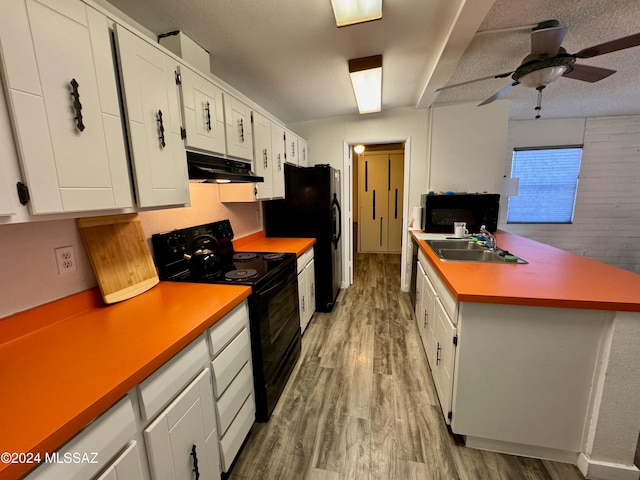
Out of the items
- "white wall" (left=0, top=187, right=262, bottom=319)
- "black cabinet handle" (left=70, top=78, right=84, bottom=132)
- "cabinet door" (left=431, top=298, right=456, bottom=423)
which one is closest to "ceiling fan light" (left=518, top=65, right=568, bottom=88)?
"cabinet door" (left=431, top=298, right=456, bottom=423)

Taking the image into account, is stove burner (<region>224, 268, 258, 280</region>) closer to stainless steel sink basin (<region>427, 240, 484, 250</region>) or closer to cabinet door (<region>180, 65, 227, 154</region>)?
cabinet door (<region>180, 65, 227, 154</region>)

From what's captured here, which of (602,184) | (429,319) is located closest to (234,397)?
(429,319)

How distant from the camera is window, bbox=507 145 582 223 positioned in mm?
3822

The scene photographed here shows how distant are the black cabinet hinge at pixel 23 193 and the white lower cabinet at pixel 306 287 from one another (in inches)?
71.8

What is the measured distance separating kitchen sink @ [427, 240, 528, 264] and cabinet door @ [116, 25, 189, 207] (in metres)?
1.82

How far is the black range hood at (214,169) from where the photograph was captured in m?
1.44

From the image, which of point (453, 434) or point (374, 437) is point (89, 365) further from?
point (453, 434)

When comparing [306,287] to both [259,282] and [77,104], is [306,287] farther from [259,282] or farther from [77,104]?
[77,104]

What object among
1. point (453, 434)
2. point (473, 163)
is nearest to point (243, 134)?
point (453, 434)

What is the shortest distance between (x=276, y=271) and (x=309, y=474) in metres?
1.12

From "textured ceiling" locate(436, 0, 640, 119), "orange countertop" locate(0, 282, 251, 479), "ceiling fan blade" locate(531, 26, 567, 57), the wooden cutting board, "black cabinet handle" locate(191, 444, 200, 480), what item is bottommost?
"black cabinet handle" locate(191, 444, 200, 480)

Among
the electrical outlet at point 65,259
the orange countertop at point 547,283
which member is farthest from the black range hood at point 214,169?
the orange countertop at point 547,283

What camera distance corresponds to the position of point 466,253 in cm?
232

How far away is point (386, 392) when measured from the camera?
6.13 feet
